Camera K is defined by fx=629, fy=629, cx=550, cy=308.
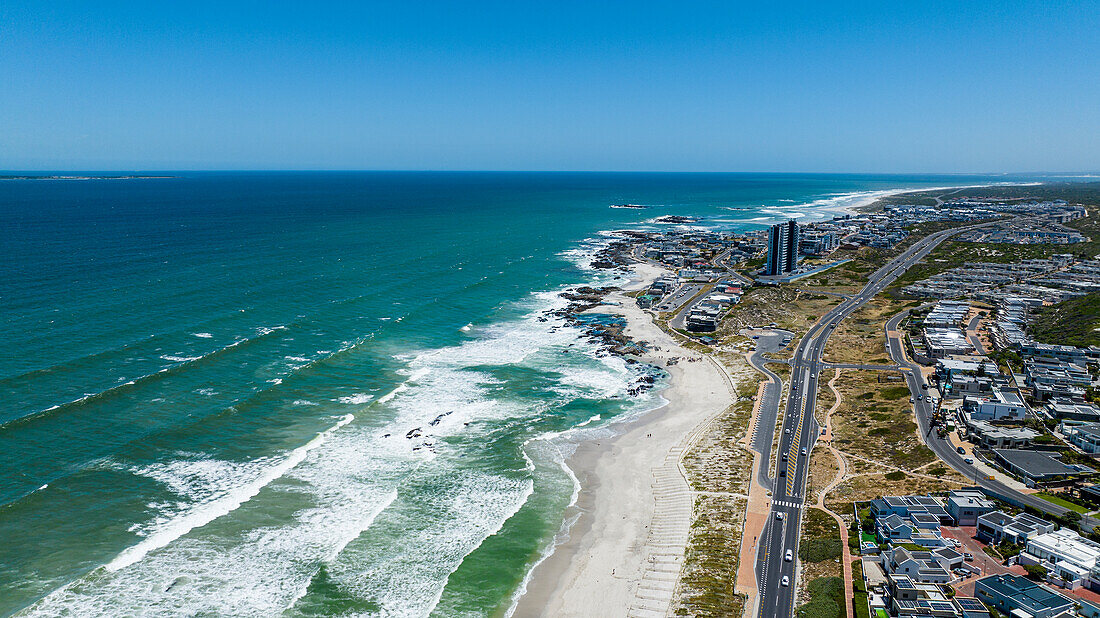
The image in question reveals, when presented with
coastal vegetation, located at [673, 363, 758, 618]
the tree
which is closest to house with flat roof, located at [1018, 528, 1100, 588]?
the tree

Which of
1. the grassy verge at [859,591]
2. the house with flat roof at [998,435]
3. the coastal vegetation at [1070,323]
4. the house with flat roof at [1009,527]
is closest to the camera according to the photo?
the grassy verge at [859,591]

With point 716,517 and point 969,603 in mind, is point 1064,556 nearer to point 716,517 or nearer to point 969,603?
point 969,603

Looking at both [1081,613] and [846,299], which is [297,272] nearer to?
[846,299]

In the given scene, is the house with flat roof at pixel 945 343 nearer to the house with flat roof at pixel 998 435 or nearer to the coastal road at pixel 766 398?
the coastal road at pixel 766 398

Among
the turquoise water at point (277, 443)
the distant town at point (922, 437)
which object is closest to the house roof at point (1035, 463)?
the distant town at point (922, 437)

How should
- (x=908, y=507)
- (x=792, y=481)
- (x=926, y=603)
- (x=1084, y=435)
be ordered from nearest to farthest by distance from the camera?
(x=926, y=603), (x=908, y=507), (x=792, y=481), (x=1084, y=435)

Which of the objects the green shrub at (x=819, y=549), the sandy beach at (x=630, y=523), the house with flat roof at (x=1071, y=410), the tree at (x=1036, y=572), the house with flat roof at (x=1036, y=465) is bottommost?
the sandy beach at (x=630, y=523)

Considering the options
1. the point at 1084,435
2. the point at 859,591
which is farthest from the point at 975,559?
the point at 1084,435

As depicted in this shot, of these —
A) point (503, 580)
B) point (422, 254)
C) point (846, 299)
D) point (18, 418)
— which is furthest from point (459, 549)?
point (422, 254)
